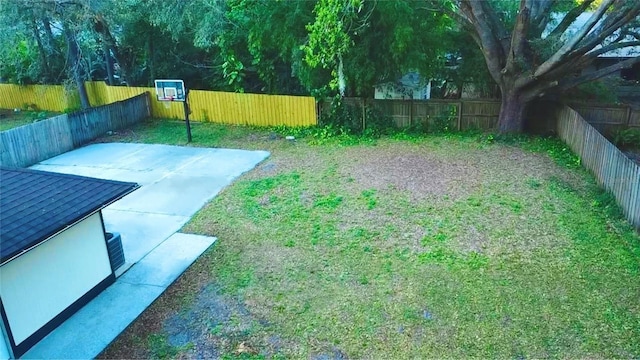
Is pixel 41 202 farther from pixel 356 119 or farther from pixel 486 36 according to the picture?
pixel 486 36

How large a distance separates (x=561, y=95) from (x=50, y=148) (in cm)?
1572

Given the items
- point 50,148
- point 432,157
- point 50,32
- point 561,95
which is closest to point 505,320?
point 432,157

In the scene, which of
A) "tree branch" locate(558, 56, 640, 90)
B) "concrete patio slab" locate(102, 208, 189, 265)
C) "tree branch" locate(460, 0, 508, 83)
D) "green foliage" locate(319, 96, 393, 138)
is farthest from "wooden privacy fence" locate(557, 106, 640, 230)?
"concrete patio slab" locate(102, 208, 189, 265)

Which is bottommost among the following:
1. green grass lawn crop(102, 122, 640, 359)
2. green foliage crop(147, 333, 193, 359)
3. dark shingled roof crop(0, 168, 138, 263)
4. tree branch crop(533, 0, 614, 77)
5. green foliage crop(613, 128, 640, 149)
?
green foliage crop(147, 333, 193, 359)

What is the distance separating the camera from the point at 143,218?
1010cm

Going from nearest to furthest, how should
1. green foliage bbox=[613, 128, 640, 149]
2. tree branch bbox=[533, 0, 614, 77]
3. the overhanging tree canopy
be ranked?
tree branch bbox=[533, 0, 614, 77] → the overhanging tree canopy → green foliage bbox=[613, 128, 640, 149]

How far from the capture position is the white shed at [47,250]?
6.04 m

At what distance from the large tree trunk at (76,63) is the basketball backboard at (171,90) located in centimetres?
459

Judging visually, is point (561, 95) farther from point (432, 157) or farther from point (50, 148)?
point (50, 148)

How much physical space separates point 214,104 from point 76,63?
5441mm

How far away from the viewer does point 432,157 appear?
43.0ft

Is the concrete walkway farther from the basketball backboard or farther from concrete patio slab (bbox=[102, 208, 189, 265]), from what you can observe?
the basketball backboard

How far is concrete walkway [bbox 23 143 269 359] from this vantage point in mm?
6637

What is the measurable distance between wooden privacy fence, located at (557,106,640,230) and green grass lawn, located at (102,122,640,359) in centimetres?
27
